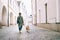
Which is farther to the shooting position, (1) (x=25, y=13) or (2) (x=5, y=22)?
(1) (x=25, y=13)

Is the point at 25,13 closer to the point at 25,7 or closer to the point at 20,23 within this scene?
the point at 25,7

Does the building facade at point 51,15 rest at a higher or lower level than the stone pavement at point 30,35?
higher

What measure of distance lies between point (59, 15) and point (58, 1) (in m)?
1.17

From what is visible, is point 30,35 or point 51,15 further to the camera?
point 51,15

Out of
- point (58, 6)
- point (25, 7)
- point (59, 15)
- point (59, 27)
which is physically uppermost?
point (25, 7)

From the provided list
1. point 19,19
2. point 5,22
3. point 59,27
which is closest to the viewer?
point 59,27

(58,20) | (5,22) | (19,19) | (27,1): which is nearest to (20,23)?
(19,19)

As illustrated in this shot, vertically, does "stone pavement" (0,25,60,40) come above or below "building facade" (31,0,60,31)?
below

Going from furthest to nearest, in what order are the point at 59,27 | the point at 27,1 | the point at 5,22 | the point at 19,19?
the point at 27,1, the point at 5,22, the point at 19,19, the point at 59,27

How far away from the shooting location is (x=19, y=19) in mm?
11961

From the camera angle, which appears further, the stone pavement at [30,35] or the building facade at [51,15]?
the building facade at [51,15]

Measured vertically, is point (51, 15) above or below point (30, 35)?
above

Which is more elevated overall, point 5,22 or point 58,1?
point 58,1

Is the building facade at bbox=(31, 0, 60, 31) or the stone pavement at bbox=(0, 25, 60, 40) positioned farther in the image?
the building facade at bbox=(31, 0, 60, 31)
